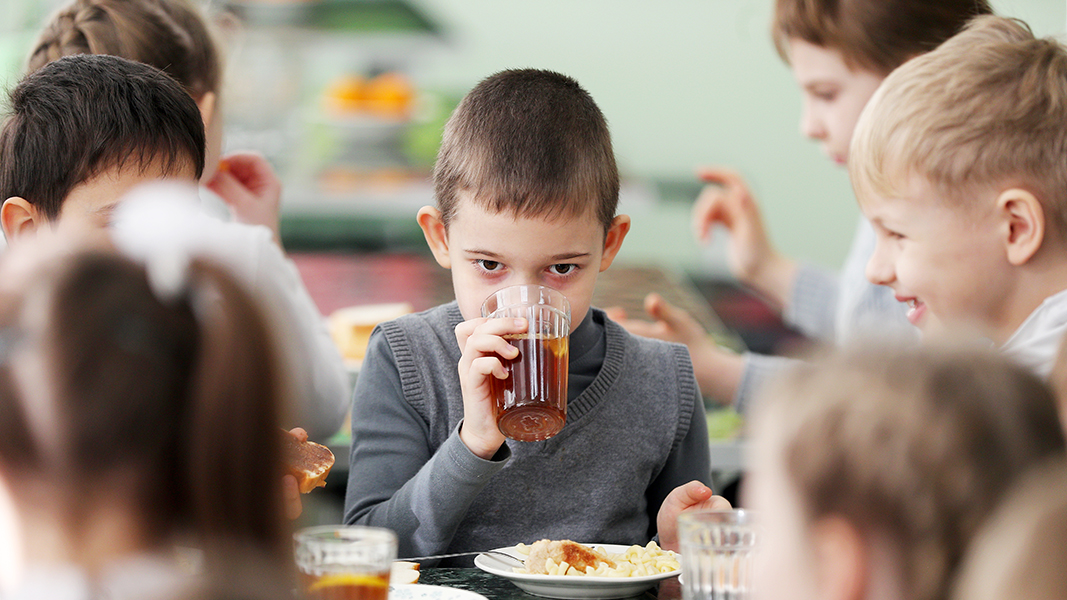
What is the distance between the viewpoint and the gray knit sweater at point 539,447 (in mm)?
1646

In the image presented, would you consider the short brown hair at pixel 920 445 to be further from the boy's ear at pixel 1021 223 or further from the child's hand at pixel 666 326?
the child's hand at pixel 666 326

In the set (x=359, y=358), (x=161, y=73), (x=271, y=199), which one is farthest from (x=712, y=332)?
(x=161, y=73)

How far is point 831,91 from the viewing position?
2.39m

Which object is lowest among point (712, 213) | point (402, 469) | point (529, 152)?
point (402, 469)

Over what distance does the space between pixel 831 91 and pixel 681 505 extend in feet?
4.27

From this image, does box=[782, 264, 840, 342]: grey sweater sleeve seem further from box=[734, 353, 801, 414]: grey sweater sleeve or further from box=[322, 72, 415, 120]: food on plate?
box=[322, 72, 415, 120]: food on plate

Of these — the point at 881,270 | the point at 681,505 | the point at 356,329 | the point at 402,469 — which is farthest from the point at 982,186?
the point at 356,329

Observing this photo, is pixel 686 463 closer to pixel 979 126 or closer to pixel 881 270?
pixel 881 270

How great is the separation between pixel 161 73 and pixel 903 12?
1.55m

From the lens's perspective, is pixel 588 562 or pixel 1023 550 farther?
pixel 588 562

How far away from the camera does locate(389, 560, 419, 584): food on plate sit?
1.27m

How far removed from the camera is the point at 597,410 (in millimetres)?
1733

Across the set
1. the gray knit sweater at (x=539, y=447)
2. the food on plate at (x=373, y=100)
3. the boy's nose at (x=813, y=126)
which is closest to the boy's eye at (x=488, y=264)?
the gray knit sweater at (x=539, y=447)

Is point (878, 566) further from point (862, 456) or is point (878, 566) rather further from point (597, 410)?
point (597, 410)
